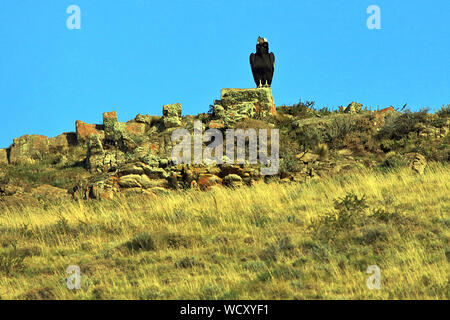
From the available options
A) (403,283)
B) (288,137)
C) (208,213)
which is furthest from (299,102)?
(403,283)

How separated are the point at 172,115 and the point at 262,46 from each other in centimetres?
625

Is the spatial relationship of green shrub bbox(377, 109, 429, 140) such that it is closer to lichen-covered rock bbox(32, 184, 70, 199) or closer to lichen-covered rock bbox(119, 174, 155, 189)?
lichen-covered rock bbox(119, 174, 155, 189)

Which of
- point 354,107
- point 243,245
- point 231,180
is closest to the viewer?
point 243,245

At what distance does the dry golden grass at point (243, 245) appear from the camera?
331 inches

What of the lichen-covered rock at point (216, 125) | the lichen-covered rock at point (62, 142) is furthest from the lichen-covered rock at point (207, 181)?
the lichen-covered rock at point (62, 142)

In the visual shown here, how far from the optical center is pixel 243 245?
1070cm

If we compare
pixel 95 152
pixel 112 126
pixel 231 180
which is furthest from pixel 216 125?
pixel 112 126

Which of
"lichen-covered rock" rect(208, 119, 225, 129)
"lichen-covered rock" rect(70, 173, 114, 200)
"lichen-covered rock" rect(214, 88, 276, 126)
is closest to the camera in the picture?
"lichen-covered rock" rect(70, 173, 114, 200)

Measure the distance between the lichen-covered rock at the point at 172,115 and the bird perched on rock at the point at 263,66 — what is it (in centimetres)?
443

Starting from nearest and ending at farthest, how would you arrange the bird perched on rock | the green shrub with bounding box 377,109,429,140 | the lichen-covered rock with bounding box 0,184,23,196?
the lichen-covered rock with bounding box 0,184,23,196 → the green shrub with bounding box 377,109,429,140 → the bird perched on rock

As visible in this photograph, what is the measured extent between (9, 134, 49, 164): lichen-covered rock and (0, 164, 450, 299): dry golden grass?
12.7 meters

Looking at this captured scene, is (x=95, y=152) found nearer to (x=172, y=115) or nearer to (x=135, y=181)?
(x=172, y=115)

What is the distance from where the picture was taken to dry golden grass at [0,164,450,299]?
8.40m

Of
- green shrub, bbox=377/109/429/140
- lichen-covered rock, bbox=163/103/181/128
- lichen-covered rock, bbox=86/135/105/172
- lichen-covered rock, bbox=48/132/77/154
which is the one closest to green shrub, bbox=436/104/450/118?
green shrub, bbox=377/109/429/140
